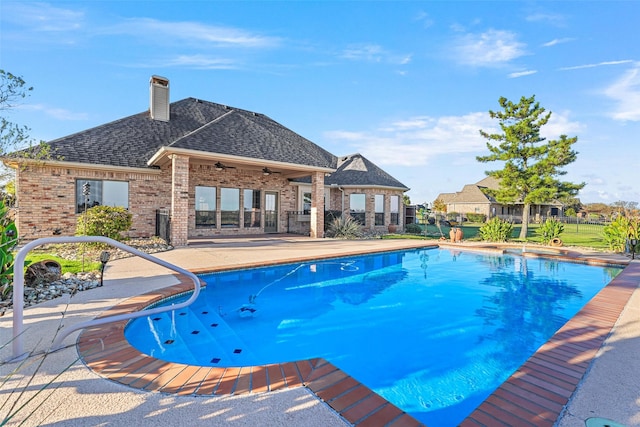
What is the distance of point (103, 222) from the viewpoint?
10039 mm

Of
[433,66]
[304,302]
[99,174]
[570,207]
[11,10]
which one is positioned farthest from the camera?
[570,207]

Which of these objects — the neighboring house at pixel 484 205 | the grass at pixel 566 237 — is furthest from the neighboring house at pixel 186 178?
the neighboring house at pixel 484 205

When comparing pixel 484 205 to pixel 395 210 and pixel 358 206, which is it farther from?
pixel 358 206

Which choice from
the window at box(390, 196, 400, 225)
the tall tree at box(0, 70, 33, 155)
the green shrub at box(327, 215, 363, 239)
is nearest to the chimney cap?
the tall tree at box(0, 70, 33, 155)

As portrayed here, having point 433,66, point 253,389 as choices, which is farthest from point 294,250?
point 433,66

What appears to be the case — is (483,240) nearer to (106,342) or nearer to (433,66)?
(433,66)

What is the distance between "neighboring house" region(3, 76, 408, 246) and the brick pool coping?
807 centimetres

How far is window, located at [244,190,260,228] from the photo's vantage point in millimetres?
17109

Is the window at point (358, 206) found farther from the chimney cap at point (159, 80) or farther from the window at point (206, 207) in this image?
the chimney cap at point (159, 80)

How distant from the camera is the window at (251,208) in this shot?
1711 cm

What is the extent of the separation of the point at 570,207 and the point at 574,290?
60.1 m

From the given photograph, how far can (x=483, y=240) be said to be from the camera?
56.5ft

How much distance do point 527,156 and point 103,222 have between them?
2352 centimetres

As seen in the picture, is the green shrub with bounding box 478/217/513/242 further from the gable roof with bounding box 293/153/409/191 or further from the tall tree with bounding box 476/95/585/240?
the gable roof with bounding box 293/153/409/191
